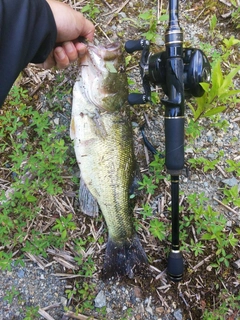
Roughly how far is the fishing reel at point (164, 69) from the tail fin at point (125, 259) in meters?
1.18

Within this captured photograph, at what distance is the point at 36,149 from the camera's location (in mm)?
2910

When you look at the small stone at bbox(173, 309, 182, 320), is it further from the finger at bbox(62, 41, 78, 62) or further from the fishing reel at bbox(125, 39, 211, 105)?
the finger at bbox(62, 41, 78, 62)

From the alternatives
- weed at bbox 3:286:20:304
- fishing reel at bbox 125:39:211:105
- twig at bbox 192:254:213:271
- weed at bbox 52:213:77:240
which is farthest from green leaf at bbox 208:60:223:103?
weed at bbox 3:286:20:304

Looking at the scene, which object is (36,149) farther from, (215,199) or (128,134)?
(215,199)

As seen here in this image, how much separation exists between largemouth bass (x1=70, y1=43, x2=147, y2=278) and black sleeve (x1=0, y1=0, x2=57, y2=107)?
17.1 inches

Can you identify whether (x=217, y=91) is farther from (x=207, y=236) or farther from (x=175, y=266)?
(x=175, y=266)

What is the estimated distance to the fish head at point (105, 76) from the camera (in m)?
2.34

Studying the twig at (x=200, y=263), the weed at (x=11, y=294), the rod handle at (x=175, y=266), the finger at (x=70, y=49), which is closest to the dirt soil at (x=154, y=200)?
the twig at (x=200, y=263)

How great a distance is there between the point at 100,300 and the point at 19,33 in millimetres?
2123

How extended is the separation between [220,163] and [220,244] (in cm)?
70

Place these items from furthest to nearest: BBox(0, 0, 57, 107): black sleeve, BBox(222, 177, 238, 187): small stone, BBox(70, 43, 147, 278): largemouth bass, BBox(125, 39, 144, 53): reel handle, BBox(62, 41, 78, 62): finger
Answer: BBox(222, 177, 238, 187): small stone
BBox(70, 43, 147, 278): largemouth bass
BBox(62, 41, 78, 62): finger
BBox(125, 39, 144, 53): reel handle
BBox(0, 0, 57, 107): black sleeve

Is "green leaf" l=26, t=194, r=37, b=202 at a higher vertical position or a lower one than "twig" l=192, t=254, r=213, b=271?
higher

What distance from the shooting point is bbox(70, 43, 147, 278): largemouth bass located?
240 centimetres

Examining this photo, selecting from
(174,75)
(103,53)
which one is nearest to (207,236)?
(174,75)
